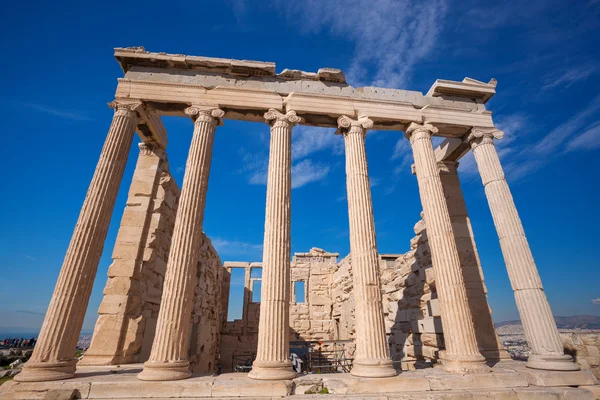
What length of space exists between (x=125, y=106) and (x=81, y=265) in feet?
17.5

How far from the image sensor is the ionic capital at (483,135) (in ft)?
38.2

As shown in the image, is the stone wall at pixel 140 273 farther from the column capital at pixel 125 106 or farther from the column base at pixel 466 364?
the column base at pixel 466 364

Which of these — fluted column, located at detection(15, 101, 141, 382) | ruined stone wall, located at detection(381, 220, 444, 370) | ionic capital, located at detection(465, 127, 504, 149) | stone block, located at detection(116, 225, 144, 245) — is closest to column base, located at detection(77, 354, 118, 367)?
fluted column, located at detection(15, 101, 141, 382)

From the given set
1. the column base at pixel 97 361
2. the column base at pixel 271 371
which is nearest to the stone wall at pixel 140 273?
the column base at pixel 97 361

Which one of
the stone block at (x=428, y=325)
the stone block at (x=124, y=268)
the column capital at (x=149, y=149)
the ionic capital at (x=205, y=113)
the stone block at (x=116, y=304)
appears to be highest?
the ionic capital at (x=205, y=113)

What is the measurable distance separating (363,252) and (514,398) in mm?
Result: 4838

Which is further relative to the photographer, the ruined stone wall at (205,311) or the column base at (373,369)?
the ruined stone wall at (205,311)

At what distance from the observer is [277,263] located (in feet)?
27.9

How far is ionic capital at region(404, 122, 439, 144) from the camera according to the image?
36.8 ft

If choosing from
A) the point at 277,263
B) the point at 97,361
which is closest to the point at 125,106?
the point at 277,263

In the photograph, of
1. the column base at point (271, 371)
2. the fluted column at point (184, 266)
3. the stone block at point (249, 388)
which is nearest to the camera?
the stone block at point (249, 388)

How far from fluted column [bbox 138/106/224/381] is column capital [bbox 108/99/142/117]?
1.71 m

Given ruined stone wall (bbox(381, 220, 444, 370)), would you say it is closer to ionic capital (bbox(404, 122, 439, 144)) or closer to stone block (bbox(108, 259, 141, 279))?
ionic capital (bbox(404, 122, 439, 144))

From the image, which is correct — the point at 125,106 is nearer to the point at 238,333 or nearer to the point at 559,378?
the point at 559,378
